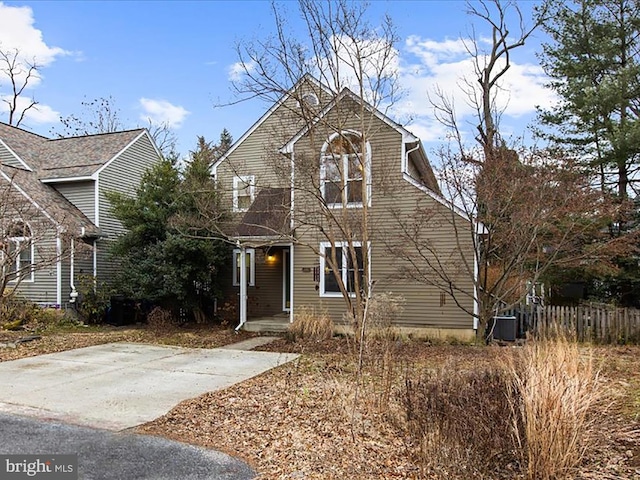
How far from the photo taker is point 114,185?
57.3 feet

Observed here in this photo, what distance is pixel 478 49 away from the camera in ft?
57.3

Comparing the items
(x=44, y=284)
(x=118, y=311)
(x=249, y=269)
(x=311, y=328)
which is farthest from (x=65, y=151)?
(x=311, y=328)

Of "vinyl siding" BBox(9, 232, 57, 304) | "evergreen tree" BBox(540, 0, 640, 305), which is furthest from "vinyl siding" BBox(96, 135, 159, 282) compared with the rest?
"evergreen tree" BBox(540, 0, 640, 305)

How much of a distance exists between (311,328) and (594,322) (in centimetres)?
717

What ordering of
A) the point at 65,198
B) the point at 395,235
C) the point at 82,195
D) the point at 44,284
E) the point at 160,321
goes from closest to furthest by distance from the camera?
1. the point at 395,235
2. the point at 160,321
3. the point at 44,284
4. the point at 82,195
5. the point at 65,198

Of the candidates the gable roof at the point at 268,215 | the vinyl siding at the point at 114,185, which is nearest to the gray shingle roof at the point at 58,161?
the vinyl siding at the point at 114,185

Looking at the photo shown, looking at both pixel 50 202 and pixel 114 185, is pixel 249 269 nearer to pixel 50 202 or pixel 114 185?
pixel 114 185

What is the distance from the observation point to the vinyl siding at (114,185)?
16.8 m

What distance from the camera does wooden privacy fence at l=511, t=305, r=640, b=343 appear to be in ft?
38.3

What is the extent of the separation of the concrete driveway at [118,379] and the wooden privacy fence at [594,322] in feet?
22.4

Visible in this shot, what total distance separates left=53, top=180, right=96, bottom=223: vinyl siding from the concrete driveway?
7199 millimetres

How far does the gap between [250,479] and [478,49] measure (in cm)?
1743

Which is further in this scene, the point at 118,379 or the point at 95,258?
the point at 95,258

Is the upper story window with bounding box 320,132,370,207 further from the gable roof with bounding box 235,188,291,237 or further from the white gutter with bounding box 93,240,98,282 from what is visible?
the white gutter with bounding box 93,240,98,282
